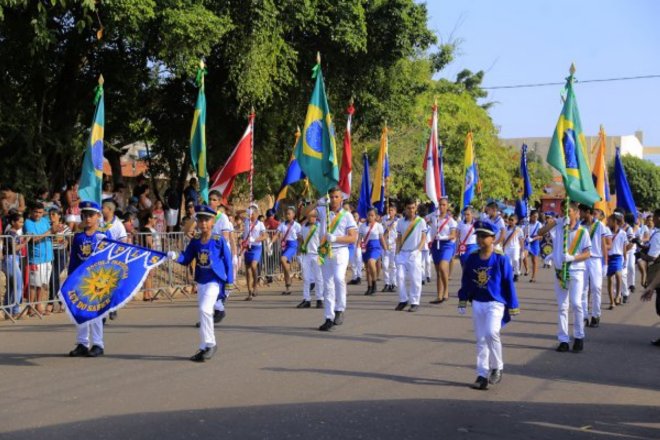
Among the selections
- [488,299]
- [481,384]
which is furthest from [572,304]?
[481,384]

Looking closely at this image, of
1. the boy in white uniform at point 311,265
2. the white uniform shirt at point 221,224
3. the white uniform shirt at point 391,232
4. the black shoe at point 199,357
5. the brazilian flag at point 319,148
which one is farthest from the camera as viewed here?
the white uniform shirt at point 391,232

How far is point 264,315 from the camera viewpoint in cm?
1420

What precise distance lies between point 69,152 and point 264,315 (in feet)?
27.1

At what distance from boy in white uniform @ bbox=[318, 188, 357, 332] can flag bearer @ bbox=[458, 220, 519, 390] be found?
3.67m

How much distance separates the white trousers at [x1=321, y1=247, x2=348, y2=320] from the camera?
12086mm

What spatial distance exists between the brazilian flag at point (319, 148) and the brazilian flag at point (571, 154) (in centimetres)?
333

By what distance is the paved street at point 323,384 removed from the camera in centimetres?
660

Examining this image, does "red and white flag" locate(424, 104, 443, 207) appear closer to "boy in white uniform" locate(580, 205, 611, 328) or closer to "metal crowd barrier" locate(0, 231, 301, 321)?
"metal crowd barrier" locate(0, 231, 301, 321)

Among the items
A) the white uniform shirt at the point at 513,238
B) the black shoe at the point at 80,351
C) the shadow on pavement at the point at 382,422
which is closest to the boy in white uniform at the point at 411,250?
the black shoe at the point at 80,351

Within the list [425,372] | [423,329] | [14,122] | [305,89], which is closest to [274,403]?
[425,372]

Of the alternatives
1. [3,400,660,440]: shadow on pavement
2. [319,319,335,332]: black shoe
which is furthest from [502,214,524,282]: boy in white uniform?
[3,400,660,440]: shadow on pavement

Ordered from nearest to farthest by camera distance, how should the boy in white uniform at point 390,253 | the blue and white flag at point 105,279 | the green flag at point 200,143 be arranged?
1. the blue and white flag at point 105,279
2. the green flag at point 200,143
3. the boy in white uniform at point 390,253

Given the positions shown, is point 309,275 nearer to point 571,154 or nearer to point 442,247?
point 442,247

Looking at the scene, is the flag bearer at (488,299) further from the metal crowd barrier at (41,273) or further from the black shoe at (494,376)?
the metal crowd barrier at (41,273)
